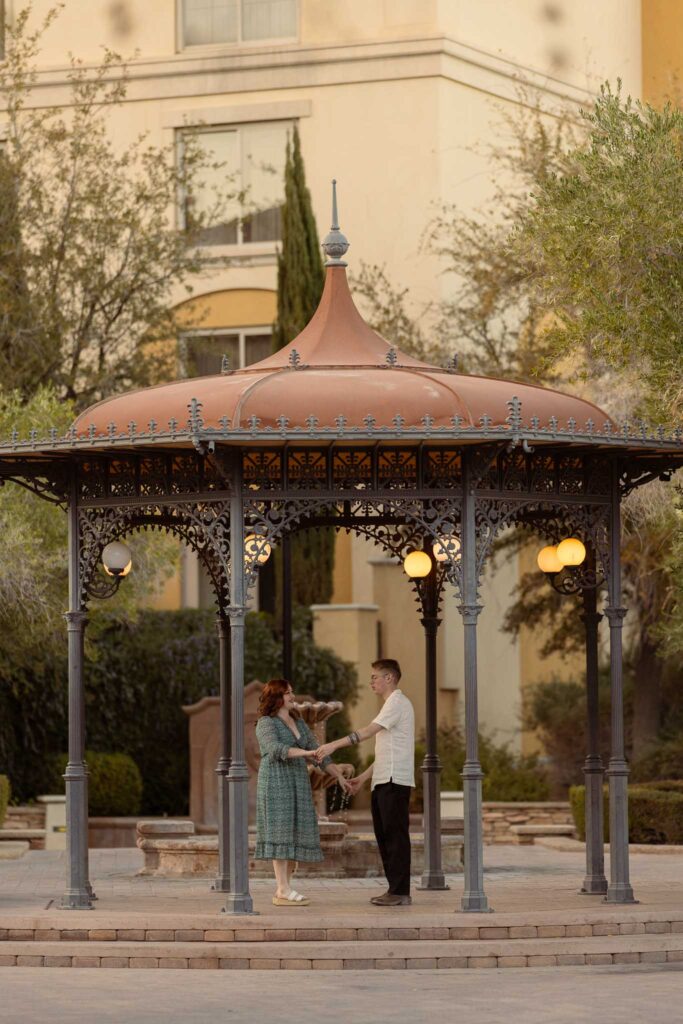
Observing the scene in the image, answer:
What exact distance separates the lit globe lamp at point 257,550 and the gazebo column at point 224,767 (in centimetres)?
250

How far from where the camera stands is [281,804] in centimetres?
1534

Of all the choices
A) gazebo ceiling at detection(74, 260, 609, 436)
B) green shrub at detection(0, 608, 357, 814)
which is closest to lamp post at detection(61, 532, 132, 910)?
gazebo ceiling at detection(74, 260, 609, 436)

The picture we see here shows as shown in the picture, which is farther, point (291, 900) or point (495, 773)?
point (495, 773)

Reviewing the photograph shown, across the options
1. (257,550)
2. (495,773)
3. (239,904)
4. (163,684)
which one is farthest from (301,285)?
(239,904)

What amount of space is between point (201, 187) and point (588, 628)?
15087 millimetres

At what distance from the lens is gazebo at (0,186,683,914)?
48.6 ft

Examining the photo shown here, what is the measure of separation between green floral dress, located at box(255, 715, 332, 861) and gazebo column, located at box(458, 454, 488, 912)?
1.15 metres

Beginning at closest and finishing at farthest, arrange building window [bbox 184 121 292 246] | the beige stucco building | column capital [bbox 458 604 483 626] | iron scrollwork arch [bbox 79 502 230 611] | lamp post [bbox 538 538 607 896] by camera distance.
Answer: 1. column capital [bbox 458 604 483 626]
2. iron scrollwork arch [bbox 79 502 230 611]
3. lamp post [bbox 538 538 607 896]
4. the beige stucco building
5. building window [bbox 184 121 292 246]

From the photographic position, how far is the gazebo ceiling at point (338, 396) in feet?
48.5

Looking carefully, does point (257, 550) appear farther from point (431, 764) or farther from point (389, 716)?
point (431, 764)

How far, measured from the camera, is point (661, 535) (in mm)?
24125

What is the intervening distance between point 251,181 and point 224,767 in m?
17.7

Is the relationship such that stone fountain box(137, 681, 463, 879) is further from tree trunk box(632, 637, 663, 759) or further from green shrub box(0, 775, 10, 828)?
tree trunk box(632, 637, 663, 759)

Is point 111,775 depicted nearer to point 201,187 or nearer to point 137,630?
point 137,630
